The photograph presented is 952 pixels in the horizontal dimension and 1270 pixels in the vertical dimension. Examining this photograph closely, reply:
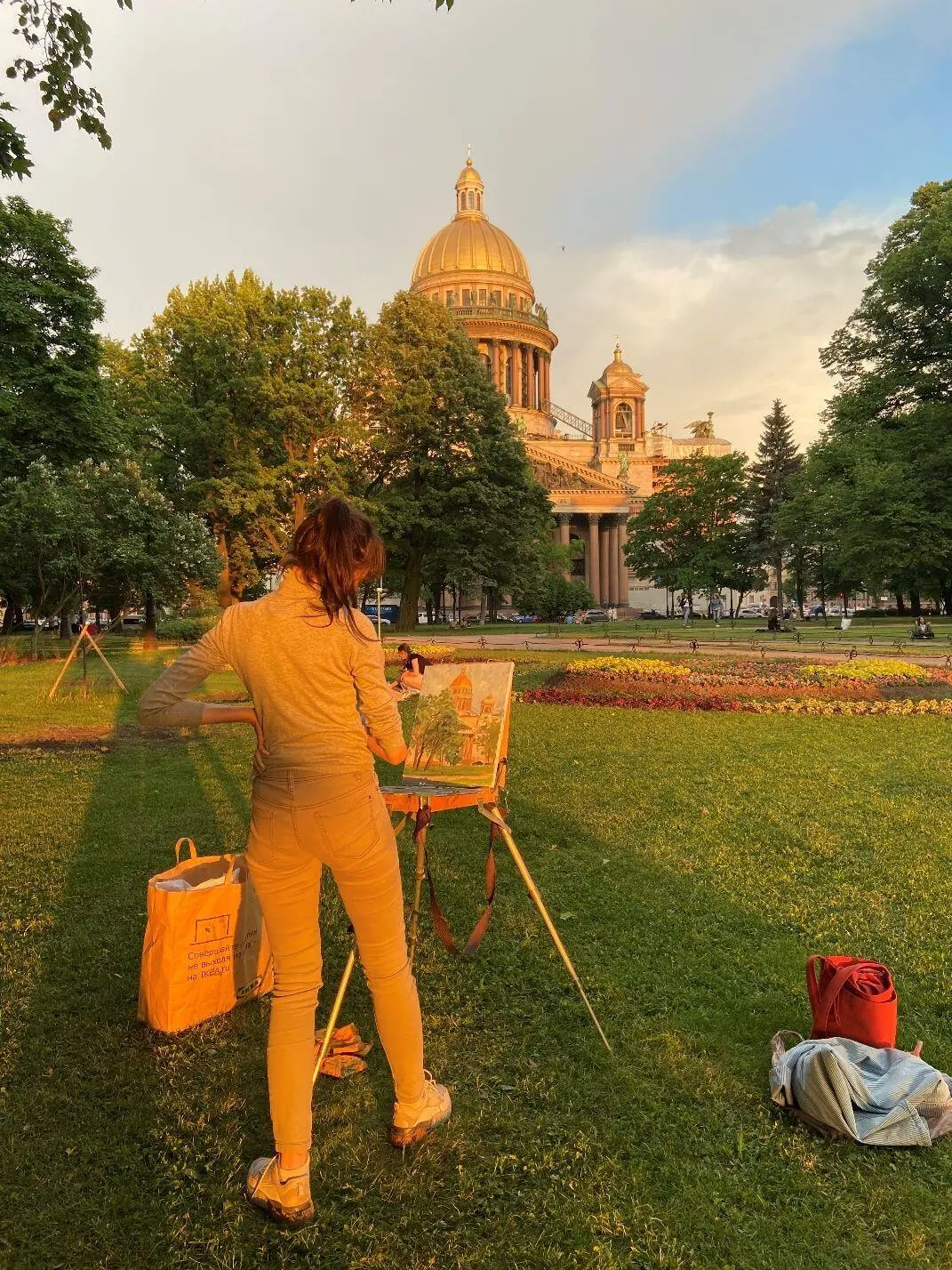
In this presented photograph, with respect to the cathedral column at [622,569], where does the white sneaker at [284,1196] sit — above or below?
below

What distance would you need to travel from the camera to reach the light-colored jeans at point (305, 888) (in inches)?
109

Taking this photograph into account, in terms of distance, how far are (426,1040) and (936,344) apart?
4011cm

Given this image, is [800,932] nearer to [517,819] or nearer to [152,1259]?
[517,819]

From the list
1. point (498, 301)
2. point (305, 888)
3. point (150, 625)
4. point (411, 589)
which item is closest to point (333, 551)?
point (305, 888)

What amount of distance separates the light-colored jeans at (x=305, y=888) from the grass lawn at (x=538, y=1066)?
558mm

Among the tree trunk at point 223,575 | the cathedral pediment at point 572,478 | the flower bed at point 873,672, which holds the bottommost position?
the flower bed at point 873,672

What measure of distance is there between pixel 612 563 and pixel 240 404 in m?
63.4

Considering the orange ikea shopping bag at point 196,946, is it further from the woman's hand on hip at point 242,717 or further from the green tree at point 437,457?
the green tree at point 437,457

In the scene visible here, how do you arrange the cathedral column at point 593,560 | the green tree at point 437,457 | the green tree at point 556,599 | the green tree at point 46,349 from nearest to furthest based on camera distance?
the green tree at point 46,349 → the green tree at point 437,457 → the green tree at point 556,599 → the cathedral column at point 593,560

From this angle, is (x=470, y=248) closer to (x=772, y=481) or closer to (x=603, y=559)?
(x=603, y=559)

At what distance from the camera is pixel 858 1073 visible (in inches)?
134

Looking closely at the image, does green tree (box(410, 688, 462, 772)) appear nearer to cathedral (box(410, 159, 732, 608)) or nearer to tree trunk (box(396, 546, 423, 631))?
tree trunk (box(396, 546, 423, 631))

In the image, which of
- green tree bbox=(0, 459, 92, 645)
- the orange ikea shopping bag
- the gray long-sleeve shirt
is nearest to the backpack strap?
the gray long-sleeve shirt

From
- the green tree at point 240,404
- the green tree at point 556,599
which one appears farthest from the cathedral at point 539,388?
the green tree at point 240,404
